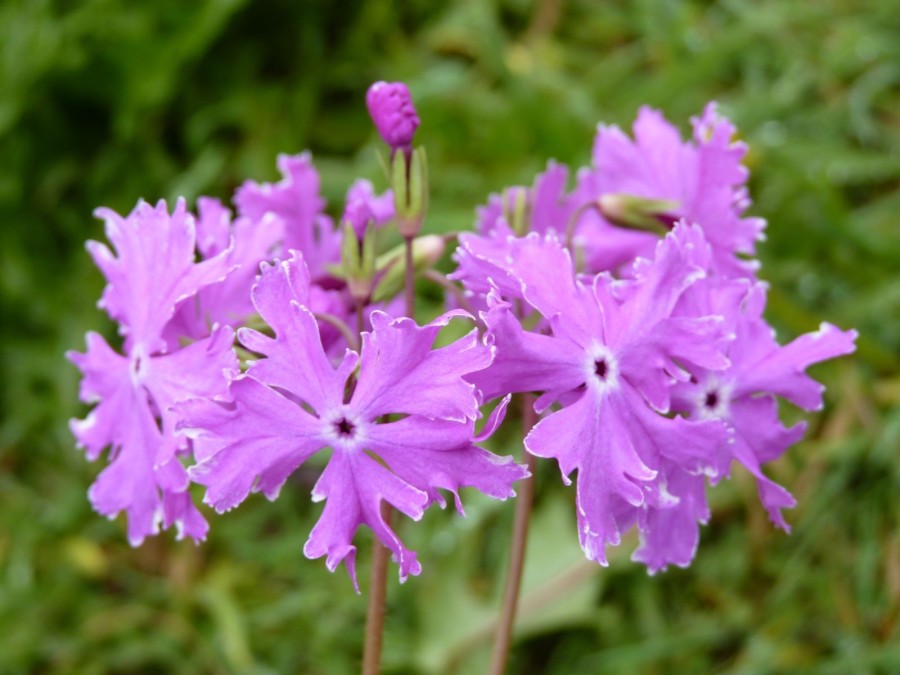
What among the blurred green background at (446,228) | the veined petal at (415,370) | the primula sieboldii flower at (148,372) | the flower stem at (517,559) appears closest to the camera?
the veined petal at (415,370)

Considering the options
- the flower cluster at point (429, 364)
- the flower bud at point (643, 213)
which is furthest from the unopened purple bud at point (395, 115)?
the flower bud at point (643, 213)

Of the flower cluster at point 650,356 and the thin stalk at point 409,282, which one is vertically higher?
the thin stalk at point 409,282

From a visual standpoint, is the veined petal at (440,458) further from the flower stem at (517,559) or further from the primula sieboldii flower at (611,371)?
the flower stem at (517,559)

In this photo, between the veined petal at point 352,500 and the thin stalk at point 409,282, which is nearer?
the veined petal at point 352,500

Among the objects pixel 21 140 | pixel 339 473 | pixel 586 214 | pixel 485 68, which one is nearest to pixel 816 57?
pixel 485 68

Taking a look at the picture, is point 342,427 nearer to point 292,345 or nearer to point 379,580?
point 292,345

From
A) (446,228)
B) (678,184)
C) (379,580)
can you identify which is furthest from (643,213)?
(446,228)

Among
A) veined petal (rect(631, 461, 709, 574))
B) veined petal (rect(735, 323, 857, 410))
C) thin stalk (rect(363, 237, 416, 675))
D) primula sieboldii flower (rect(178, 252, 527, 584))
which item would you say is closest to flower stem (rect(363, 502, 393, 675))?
thin stalk (rect(363, 237, 416, 675))

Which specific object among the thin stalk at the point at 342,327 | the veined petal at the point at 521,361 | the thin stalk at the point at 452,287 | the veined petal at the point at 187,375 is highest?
the thin stalk at the point at 452,287

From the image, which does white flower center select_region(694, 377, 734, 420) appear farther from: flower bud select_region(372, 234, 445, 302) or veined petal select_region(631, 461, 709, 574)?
flower bud select_region(372, 234, 445, 302)
